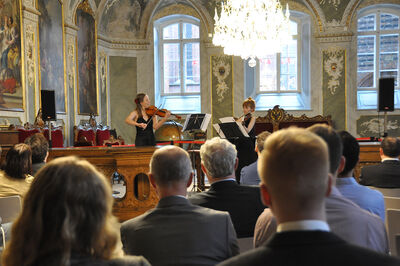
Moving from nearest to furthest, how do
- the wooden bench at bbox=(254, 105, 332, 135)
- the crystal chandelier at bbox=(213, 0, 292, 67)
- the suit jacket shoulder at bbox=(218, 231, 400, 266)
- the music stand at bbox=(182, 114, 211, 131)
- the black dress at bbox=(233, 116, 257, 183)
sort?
the suit jacket shoulder at bbox=(218, 231, 400, 266)
the black dress at bbox=(233, 116, 257, 183)
the music stand at bbox=(182, 114, 211, 131)
the crystal chandelier at bbox=(213, 0, 292, 67)
the wooden bench at bbox=(254, 105, 332, 135)

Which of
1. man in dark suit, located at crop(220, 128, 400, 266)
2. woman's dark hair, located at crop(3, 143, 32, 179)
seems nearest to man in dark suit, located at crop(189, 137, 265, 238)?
man in dark suit, located at crop(220, 128, 400, 266)

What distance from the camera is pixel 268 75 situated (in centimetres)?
1433

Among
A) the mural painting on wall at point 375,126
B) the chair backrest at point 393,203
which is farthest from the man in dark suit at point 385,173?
the mural painting on wall at point 375,126

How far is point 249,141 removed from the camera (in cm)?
721

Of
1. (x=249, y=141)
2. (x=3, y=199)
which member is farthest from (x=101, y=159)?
(x=3, y=199)

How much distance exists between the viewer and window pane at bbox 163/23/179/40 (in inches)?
587

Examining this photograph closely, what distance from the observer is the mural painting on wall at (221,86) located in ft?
45.2

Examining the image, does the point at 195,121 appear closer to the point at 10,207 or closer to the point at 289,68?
the point at 10,207

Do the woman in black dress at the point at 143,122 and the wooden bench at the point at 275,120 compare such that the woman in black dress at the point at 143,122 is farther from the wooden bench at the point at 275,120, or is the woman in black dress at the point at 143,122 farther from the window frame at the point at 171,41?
the window frame at the point at 171,41

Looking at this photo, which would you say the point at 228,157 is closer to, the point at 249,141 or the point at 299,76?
the point at 249,141

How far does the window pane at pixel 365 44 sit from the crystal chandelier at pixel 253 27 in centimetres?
604

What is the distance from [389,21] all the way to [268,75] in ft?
13.8

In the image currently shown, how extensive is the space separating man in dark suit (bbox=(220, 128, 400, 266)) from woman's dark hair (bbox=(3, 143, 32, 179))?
10.1ft

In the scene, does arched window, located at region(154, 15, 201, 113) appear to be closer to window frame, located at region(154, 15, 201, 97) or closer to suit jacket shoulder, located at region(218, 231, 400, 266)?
window frame, located at region(154, 15, 201, 97)
